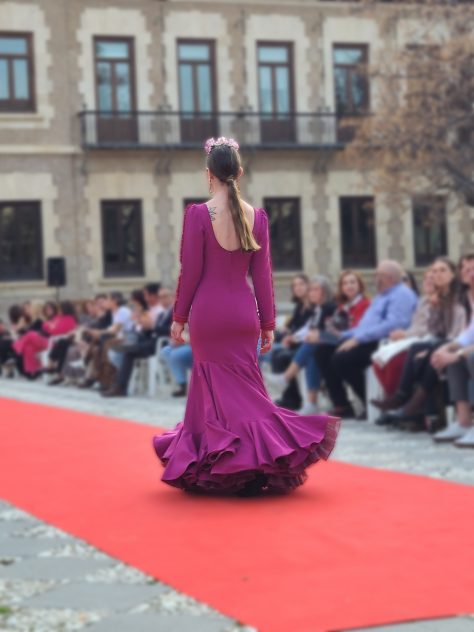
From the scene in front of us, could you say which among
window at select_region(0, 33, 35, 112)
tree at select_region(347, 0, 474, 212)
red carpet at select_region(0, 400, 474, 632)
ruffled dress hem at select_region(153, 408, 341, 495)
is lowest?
red carpet at select_region(0, 400, 474, 632)

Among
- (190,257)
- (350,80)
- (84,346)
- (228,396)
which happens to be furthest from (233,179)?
(350,80)

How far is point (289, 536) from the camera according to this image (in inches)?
243

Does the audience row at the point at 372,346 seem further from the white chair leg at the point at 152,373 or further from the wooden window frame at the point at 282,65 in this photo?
the wooden window frame at the point at 282,65

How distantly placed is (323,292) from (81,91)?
19226 mm

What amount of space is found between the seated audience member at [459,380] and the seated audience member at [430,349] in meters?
0.40

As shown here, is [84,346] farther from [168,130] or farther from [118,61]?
[118,61]

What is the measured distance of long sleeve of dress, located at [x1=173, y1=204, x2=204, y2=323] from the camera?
7.50 m

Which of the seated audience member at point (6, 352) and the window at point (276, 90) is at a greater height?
the window at point (276, 90)

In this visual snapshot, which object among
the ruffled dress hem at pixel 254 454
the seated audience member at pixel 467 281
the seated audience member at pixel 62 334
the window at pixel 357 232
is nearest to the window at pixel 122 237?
the window at pixel 357 232

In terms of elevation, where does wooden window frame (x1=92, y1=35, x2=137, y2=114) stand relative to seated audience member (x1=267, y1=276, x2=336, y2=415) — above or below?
above

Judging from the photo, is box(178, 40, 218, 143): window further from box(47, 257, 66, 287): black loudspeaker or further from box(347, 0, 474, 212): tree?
box(47, 257, 66, 287): black loudspeaker

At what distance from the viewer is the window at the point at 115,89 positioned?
103 ft

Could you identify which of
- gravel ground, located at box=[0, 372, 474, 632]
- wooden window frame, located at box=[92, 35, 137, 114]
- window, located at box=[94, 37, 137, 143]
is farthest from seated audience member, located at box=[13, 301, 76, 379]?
gravel ground, located at box=[0, 372, 474, 632]

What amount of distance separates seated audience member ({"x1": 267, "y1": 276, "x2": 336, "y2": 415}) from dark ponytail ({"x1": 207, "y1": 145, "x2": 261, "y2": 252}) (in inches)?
197
